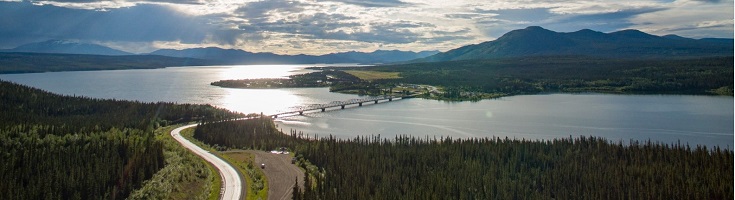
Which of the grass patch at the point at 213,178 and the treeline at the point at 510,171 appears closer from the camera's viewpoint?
the grass patch at the point at 213,178

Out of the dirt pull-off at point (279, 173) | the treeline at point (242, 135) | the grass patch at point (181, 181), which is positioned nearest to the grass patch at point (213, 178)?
the grass patch at point (181, 181)

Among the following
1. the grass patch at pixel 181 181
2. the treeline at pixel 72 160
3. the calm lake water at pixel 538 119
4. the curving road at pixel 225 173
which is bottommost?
the calm lake water at pixel 538 119

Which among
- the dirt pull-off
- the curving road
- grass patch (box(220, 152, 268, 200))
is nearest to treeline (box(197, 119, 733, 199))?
the dirt pull-off

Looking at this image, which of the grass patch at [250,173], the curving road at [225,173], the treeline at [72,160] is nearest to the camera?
the treeline at [72,160]

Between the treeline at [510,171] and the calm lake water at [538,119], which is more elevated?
the treeline at [510,171]

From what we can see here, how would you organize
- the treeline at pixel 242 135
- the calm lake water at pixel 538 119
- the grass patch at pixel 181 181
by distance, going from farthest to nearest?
the calm lake water at pixel 538 119, the treeline at pixel 242 135, the grass patch at pixel 181 181

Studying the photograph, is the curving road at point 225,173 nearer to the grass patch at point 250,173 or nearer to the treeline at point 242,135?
the grass patch at point 250,173
